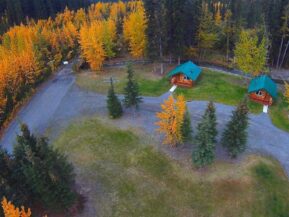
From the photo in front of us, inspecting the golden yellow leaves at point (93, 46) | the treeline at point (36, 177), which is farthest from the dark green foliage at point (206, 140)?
the golden yellow leaves at point (93, 46)

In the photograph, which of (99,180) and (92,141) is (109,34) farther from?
(99,180)

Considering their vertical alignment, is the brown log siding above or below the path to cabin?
above

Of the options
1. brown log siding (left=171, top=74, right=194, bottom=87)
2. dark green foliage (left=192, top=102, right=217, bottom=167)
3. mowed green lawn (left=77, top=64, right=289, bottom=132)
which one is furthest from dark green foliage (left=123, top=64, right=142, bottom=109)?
dark green foliage (left=192, top=102, right=217, bottom=167)

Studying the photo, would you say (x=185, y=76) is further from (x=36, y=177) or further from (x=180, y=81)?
(x=36, y=177)

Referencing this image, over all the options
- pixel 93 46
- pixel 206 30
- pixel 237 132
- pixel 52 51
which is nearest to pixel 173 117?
pixel 237 132

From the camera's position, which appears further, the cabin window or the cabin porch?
the cabin porch

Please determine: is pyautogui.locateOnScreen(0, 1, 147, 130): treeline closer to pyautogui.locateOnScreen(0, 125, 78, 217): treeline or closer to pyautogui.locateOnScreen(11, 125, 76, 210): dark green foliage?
pyautogui.locateOnScreen(0, 125, 78, 217): treeline
